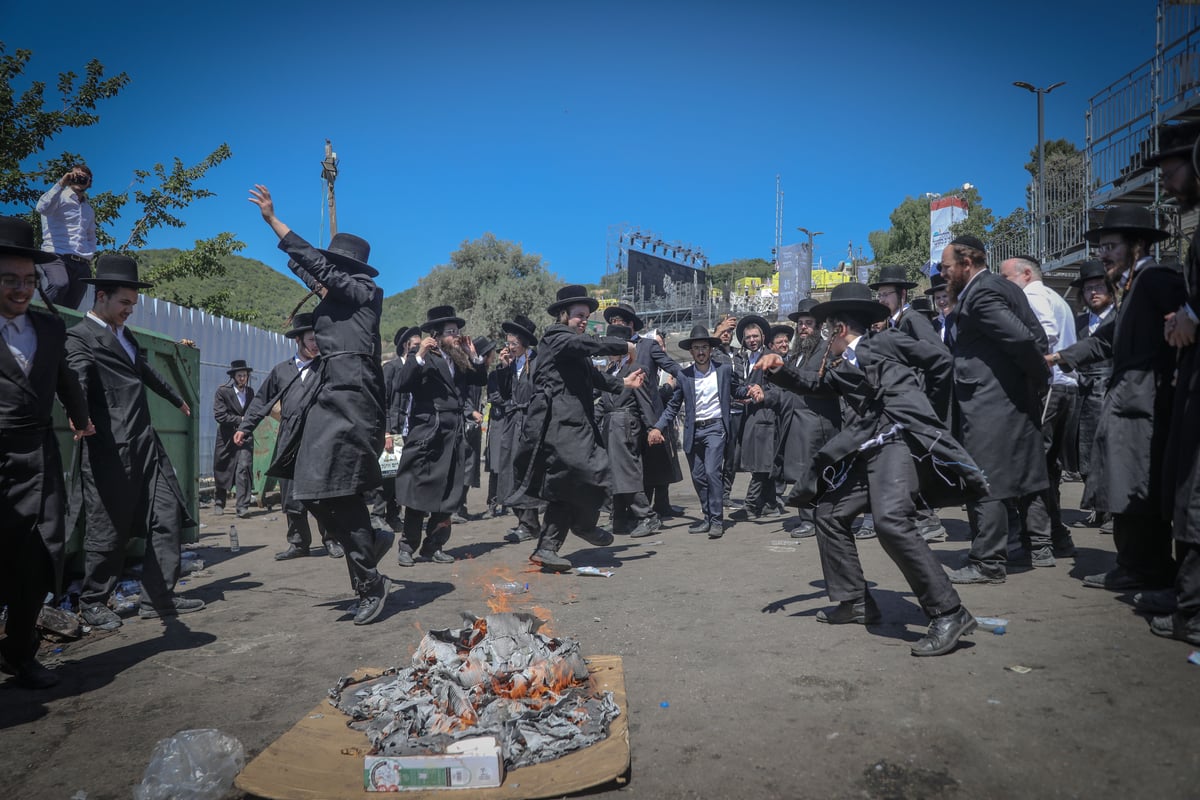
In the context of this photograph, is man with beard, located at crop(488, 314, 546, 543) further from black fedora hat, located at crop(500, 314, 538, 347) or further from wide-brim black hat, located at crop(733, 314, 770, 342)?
wide-brim black hat, located at crop(733, 314, 770, 342)

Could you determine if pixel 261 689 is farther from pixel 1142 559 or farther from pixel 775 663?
pixel 1142 559

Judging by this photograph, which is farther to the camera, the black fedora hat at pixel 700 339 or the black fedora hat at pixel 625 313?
the black fedora hat at pixel 700 339

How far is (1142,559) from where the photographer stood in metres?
5.29

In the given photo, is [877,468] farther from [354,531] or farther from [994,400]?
[354,531]

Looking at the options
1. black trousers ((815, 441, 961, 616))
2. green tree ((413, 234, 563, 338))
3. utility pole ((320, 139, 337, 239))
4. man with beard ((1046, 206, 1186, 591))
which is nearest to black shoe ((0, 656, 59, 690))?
black trousers ((815, 441, 961, 616))

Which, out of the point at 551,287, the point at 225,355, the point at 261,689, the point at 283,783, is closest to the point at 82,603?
the point at 261,689

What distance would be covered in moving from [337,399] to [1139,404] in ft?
16.8

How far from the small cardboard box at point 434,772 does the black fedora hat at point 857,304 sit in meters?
3.33

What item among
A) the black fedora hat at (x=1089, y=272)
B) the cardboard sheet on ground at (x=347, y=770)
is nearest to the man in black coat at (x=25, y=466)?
the cardboard sheet on ground at (x=347, y=770)

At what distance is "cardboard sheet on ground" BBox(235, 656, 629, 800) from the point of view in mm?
2926

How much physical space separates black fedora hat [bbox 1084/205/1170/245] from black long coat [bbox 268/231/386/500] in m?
4.89

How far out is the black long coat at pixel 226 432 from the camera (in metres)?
12.7

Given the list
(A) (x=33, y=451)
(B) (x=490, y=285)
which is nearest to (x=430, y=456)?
(A) (x=33, y=451)

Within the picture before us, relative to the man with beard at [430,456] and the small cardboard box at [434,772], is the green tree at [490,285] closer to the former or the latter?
the man with beard at [430,456]
